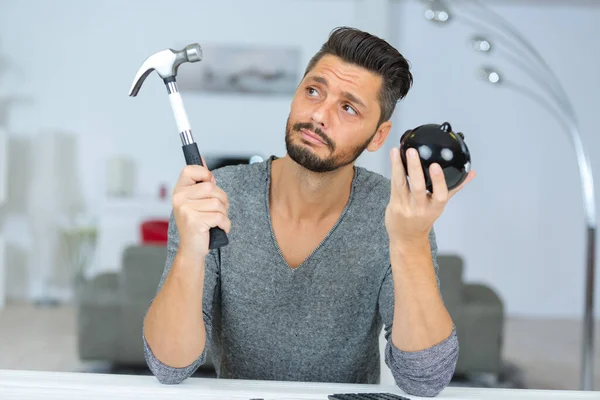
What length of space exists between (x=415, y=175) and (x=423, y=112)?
5778mm

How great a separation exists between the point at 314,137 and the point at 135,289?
8.42 feet

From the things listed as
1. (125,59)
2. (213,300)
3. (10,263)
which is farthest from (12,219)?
(213,300)

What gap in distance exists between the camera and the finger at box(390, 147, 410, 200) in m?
1.23

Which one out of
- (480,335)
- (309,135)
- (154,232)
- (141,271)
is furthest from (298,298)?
(154,232)

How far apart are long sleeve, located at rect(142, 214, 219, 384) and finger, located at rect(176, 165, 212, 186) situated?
0.30 meters

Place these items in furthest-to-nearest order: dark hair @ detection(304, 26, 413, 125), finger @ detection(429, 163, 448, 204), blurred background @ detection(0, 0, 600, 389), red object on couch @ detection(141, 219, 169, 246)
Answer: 1. blurred background @ detection(0, 0, 600, 389)
2. red object on couch @ detection(141, 219, 169, 246)
3. dark hair @ detection(304, 26, 413, 125)
4. finger @ detection(429, 163, 448, 204)

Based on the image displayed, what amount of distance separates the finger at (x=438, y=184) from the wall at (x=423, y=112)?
555cm

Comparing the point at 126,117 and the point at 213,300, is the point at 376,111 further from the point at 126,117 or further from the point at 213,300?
the point at 126,117

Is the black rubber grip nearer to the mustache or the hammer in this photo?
the hammer

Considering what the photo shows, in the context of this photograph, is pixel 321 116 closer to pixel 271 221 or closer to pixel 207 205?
pixel 271 221

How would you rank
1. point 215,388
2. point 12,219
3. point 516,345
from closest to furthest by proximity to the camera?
point 215,388 < point 516,345 < point 12,219

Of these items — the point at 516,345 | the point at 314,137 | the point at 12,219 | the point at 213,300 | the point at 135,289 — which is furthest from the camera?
the point at 12,219

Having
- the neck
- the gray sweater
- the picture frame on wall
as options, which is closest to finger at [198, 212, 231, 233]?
the gray sweater

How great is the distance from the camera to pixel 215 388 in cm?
128
